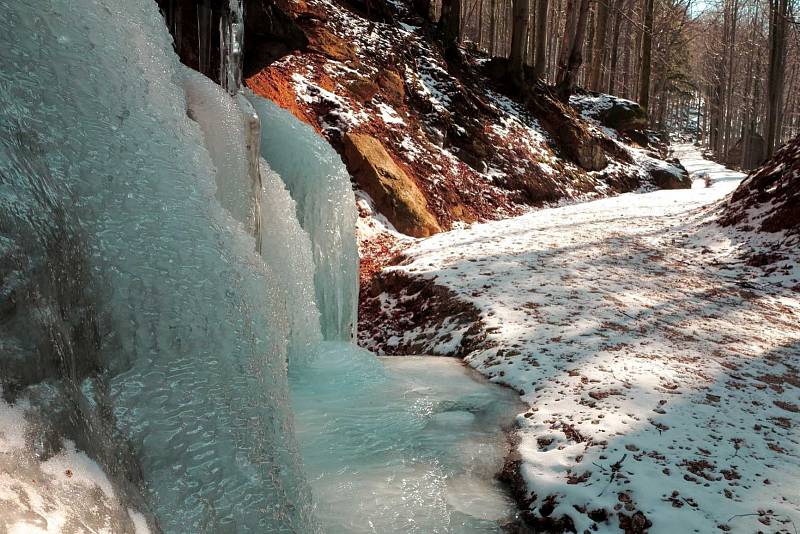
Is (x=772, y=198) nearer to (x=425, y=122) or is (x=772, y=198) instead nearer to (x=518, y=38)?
(x=425, y=122)

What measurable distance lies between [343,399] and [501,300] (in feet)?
9.79

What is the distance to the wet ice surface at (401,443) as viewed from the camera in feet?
10.1

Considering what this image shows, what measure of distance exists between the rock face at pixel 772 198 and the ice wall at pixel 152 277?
372 inches

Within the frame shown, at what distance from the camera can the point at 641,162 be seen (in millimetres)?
19344

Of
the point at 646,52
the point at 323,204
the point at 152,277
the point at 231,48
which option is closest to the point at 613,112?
the point at 646,52

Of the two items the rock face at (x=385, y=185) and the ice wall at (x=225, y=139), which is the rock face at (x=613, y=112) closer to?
the rock face at (x=385, y=185)

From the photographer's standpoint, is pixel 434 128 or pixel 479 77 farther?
pixel 479 77

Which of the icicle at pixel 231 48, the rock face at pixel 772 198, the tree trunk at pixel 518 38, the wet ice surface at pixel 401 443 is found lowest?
the wet ice surface at pixel 401 443

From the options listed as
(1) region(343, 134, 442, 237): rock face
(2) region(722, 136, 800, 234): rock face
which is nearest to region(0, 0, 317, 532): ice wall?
(1) region(343, 134, 442, 237): rock face

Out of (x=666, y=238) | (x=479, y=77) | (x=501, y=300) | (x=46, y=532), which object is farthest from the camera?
(x=479, y=77)

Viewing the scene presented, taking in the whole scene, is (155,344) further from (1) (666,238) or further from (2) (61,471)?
(1) (666,238)

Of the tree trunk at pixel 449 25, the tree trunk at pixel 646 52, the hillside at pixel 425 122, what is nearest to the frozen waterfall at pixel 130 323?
the hillside at pixel 425 122

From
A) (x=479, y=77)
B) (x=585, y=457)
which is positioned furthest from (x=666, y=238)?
(x=479, y=77)

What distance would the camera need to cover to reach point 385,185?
10.0 meters
